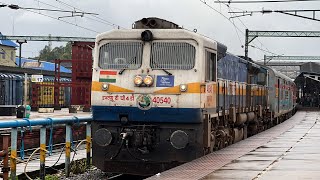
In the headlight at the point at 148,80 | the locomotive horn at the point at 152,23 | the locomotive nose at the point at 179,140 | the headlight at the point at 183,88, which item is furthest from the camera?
the locomotive horn at the point at 152,23

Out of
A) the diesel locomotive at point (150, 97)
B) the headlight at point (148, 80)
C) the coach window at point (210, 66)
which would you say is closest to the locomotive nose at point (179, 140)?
the diesel locomotive at point (150, 97)

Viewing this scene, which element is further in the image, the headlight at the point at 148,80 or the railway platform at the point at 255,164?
the headlight at the point at 148,80

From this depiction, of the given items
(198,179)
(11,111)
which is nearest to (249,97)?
(198,179)

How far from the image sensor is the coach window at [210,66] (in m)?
13.1

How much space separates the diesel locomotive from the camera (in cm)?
1237

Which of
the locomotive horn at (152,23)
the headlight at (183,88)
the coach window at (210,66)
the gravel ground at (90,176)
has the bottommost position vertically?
the gravel ground at (90,176)

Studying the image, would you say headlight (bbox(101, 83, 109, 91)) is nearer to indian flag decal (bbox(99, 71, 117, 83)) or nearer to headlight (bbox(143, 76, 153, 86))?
indian flag decal (bbox(99, 71, 117, 83))

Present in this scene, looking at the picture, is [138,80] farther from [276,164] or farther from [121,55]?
[276,164]

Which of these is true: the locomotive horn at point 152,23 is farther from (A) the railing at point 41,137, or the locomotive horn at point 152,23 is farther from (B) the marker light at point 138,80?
(A) the railing at point 41,137

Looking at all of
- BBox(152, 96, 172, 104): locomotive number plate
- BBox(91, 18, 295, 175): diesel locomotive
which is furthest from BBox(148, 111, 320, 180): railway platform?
BBox(152, 96, 172, 104): locomotive number plate

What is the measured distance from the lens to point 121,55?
12992mm

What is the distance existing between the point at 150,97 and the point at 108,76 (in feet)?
3.87

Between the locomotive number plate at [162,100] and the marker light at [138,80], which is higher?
the marker light at [138,80]

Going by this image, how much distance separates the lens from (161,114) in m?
12.4
